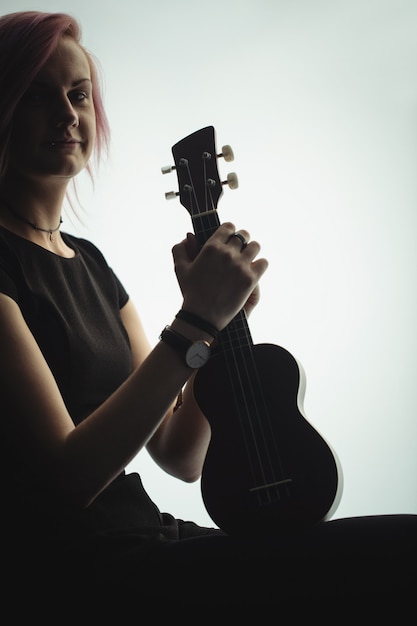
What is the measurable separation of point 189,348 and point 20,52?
20.7 inches

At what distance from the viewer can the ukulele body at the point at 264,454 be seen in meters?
0.90

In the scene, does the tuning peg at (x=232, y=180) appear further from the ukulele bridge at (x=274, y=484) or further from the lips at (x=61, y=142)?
the ukulele bridge at (x=274, y=484)

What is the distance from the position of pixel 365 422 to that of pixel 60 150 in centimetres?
152

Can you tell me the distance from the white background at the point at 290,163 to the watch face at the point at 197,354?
1268 millimetres

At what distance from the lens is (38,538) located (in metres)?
0.92

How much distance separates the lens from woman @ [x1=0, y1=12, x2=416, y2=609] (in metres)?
0.84

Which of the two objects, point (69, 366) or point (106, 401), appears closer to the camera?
point (106, 401)

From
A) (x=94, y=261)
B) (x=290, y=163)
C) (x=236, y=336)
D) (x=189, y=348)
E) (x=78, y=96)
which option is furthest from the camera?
(x=290, y=163)

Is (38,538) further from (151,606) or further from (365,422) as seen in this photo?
(365,422)

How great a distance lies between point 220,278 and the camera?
2.97ft

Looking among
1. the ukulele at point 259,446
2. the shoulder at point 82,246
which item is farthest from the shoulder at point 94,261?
the ukulele at point 259,446

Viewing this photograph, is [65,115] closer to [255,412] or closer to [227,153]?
[227,153]

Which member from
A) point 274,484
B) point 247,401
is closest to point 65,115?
point 247,401

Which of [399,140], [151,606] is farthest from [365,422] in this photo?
[151,606]
